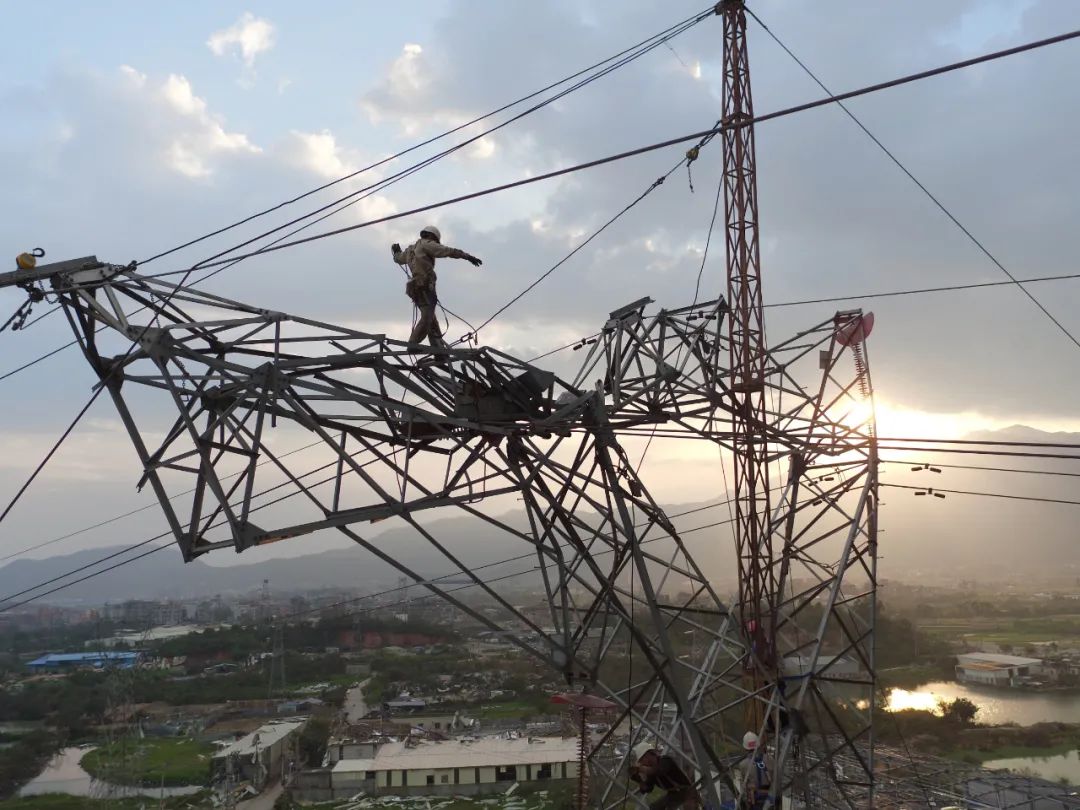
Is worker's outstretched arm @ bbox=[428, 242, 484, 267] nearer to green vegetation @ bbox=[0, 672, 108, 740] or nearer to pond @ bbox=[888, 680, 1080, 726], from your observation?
pond @ bbox=[888, 680, 1080, 726]

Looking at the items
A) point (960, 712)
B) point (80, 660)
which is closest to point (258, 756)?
point (960, 712)

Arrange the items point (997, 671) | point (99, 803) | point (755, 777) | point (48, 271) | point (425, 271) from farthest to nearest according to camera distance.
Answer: point (997, 671) → point (99, 803) → point (755, 777) → point (425, 271) → point (48, 271)

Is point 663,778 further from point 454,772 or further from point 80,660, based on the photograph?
point 80,660

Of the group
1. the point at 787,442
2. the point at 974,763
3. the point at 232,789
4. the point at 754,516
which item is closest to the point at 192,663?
the point at 232,789

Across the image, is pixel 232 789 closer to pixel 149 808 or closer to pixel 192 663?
pixel 149 808

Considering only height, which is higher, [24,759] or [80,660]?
[80,660]

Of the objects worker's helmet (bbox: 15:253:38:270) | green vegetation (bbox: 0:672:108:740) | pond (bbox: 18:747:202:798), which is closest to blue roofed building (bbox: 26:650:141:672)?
green vegetation (bbox: 0:672:108:740)
